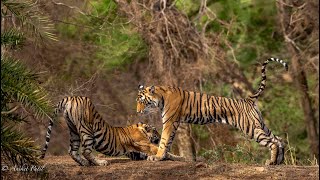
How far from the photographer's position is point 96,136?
36.3 feet

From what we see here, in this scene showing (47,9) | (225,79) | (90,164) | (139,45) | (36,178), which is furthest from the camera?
(225,79)

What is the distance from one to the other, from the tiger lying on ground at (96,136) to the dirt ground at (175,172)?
34 centimetres

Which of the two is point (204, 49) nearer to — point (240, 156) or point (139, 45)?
point (139, 45)

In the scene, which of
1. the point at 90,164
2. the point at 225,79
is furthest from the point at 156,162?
the point at 225,79

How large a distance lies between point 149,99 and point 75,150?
1311 millimetres

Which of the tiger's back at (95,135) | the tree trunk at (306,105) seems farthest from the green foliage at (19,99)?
the tree trunk at (306,105)

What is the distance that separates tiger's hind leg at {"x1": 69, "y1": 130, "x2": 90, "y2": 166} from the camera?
10695mm

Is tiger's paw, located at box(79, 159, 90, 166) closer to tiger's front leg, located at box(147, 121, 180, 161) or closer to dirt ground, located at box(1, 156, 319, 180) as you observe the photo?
dirt ground, located at box(1, 156, 319, 180)

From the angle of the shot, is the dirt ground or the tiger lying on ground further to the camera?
the tiger lying on ground

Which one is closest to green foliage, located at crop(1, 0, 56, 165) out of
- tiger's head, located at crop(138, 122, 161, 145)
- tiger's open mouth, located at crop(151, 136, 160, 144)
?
tiger's head, located at crop(138, 122, 161, 145)

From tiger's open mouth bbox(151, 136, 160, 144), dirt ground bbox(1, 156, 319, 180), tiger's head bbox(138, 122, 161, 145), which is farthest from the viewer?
tiger's open mouth bbox(151, 136, 160, 144)

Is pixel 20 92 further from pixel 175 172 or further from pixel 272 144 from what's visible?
pixel 272 144

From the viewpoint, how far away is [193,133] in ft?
57.9

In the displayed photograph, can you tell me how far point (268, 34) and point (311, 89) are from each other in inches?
118
